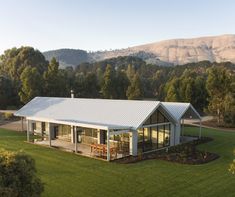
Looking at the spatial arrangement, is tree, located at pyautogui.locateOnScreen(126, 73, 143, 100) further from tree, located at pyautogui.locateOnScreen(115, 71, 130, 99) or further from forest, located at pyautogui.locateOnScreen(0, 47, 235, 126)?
tree, located at pyautogui.locateOnScreen(115, 71, 130, 99)

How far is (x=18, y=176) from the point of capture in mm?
9195

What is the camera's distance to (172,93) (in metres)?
43.8

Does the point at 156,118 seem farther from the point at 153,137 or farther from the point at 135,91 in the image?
the point at 135,91

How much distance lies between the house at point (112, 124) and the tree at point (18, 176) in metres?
9.99

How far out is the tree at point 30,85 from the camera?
4272cm

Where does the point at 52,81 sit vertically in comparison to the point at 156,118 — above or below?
above

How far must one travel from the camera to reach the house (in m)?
21.0

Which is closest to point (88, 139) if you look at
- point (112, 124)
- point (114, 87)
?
point (112, 124)

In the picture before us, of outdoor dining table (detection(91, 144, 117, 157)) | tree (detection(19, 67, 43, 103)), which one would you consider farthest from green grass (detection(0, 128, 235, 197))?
tree (detection(19, 67, 43, 103))

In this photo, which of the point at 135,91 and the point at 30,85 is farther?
the point at 135,91

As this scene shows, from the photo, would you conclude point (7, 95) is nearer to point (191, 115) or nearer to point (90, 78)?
point (90, 78)

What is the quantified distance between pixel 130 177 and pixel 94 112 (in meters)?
9.23

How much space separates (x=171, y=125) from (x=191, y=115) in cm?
433

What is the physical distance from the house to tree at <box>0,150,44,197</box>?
9992mm
